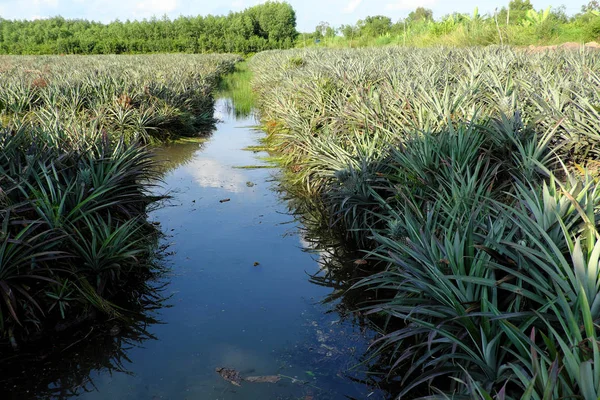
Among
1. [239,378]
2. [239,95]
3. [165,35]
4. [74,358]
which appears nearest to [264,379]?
[239,378]

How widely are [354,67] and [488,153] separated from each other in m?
5.03

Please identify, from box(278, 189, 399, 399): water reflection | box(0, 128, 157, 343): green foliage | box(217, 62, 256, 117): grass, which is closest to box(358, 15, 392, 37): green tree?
box(217, 62, 256, 117): grass

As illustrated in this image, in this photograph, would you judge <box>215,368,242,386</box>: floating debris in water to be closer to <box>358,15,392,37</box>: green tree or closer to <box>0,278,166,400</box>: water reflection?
<box>0,278,166,400</box>: water reflection

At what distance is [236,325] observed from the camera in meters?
3.26

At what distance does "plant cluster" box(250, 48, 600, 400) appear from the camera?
1.91 meters

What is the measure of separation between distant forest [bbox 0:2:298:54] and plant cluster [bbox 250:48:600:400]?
55596mm

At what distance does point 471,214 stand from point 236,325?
5.65 ft

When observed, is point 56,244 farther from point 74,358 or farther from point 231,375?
point 231,375

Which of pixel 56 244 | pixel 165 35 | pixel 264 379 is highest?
pixel 165 35

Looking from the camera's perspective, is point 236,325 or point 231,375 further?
point 236,325

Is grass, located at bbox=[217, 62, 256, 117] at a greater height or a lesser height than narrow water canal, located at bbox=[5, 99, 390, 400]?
greater

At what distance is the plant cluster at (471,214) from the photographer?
1.91 m

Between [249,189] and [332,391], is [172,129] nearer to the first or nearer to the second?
[249,189]

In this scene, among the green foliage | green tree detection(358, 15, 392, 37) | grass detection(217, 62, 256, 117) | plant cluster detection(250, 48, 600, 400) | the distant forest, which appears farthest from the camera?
the distant forest
